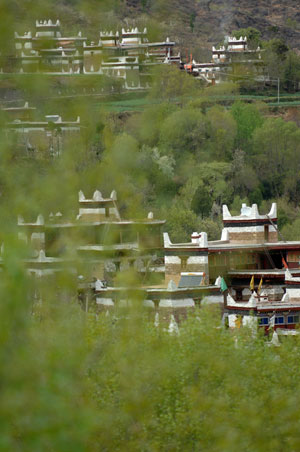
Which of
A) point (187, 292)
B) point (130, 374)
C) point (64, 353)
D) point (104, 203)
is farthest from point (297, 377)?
point (104, 203)

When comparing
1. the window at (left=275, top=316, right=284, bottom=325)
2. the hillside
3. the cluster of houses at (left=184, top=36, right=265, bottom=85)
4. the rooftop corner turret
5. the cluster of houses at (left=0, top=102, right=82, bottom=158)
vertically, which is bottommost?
the window at (left=275, top=316, right=284, bottom=325)

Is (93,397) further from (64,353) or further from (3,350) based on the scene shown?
(3,350)

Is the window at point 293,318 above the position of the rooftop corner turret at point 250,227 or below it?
below

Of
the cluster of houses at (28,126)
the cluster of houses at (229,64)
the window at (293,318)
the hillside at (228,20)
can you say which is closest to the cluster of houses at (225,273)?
the window at (293,318)

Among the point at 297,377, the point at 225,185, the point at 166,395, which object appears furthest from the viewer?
the point at 225,185

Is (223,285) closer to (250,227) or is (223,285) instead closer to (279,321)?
(279,321)

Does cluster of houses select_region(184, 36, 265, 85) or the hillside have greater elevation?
the hillside

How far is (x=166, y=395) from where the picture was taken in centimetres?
2088

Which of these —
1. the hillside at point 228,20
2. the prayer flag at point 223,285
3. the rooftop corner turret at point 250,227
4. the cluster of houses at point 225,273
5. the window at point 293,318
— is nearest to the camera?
the cluster of houses at point 225,273

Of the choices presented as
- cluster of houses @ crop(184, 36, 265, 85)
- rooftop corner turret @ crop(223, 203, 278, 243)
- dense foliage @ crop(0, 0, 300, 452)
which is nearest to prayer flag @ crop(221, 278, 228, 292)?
dense foliage @ crop(0, 0, 300, 452)

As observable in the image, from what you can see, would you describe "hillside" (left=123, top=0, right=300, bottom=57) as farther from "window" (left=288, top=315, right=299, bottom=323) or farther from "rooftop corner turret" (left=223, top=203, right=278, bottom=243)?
"window" (left=288, top=315, right=299, bottom=323)

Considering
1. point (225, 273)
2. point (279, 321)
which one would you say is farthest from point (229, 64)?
point (279, 321)

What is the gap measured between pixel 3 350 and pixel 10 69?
6.06ft

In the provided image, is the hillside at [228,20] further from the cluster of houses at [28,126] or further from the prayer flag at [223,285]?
the cluster of houses at [28,126]
